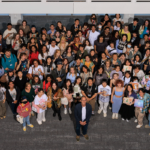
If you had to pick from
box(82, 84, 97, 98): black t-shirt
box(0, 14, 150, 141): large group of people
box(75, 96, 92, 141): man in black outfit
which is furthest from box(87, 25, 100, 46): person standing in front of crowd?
box(75, 96, 92, 141): man in black outfit

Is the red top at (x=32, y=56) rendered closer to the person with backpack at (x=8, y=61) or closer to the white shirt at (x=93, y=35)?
the person with backpack at (x=8, y=61)

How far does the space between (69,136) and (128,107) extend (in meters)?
2.29

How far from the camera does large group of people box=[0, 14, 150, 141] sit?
629 cm

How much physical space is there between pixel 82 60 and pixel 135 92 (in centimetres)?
239

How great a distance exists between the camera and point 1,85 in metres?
6.40

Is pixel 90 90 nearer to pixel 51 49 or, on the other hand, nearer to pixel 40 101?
pixel 40 101

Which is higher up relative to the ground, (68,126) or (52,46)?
(52,46)

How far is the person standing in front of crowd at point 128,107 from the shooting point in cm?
640

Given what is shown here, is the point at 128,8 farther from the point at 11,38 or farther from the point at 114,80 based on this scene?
the point at 11,38

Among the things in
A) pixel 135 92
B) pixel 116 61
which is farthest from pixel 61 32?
pixel 135 92

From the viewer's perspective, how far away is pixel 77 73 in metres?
7.13

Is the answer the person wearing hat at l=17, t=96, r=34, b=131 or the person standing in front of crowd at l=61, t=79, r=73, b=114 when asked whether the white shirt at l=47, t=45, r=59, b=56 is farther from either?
the person wearing hat at l=17, t=96, r=34, b=131

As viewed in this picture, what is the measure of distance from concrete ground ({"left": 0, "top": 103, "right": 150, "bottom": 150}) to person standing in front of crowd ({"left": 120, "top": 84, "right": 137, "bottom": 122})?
223 millimetres

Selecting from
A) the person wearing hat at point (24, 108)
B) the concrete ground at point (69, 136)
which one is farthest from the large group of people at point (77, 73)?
the concrete ground at point (69, 136)
